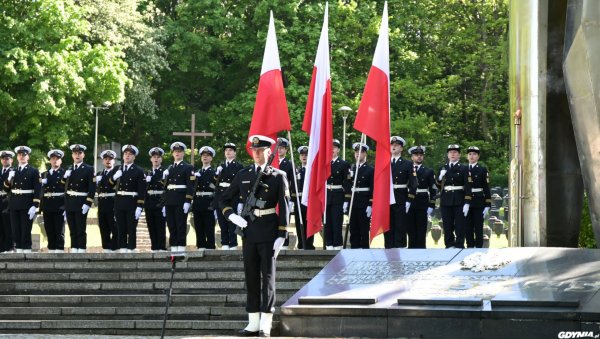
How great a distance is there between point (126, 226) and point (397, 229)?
4.19m

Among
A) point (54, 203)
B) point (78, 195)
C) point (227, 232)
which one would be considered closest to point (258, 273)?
point (227, 232)

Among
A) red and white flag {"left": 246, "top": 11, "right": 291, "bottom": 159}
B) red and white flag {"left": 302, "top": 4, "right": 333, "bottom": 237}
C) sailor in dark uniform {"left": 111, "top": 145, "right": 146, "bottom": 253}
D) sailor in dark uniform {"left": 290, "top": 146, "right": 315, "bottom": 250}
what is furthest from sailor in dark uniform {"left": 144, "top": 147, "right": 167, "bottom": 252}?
red and white flag {"left": 302, "top": 4, "right": 333, "bottom": 237}

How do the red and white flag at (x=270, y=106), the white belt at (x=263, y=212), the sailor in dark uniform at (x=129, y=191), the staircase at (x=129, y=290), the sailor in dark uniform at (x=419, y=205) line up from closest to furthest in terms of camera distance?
1. the white belt at (x=263, y=212)
2. the staircase at (x=129, y=290)
3. the red and white flag at (x=270, y=106)
4. the sailor in dark uniform at (x=419, y=205)
5. the sailor in dark uniform at (x=129, y=191)

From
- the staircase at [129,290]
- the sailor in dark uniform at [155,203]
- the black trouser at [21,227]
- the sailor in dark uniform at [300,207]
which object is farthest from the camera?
the black trouser at [21,227]

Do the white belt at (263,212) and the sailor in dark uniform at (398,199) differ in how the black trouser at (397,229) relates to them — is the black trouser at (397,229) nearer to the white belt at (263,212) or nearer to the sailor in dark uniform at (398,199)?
the sailor in dark uniform at (398,199)

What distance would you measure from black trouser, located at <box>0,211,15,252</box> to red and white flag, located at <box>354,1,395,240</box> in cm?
630

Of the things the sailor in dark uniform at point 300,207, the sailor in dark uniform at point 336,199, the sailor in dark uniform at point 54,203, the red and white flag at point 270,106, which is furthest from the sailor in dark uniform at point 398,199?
the sailor in dark uniform at point 54,203

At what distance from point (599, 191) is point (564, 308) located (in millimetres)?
2326

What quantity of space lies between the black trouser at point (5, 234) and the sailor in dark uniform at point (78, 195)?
1.15 m

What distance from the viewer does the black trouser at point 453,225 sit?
17156mm

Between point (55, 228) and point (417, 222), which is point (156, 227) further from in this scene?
point (417, 222)

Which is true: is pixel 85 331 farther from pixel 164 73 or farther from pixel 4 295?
pixel 164 73

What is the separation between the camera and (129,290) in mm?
14773

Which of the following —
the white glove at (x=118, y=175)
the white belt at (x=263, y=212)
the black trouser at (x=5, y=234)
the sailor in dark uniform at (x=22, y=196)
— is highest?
the white glove at (x=118, y=175)
